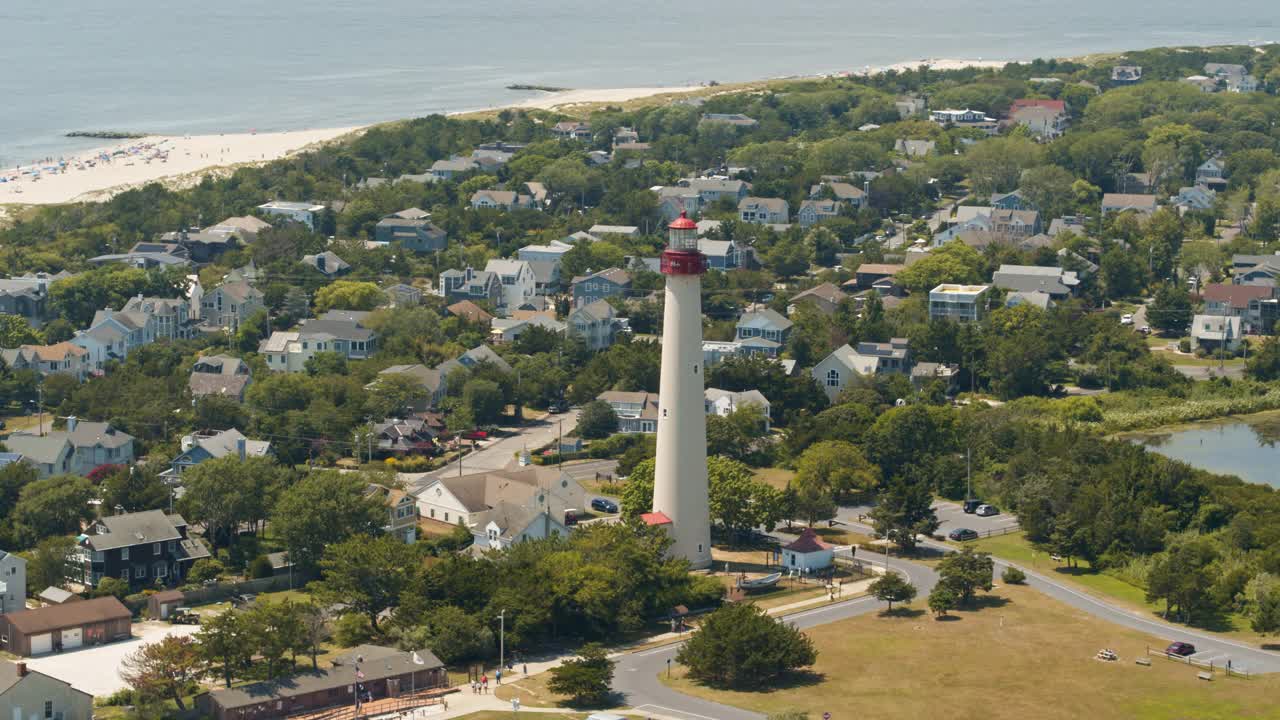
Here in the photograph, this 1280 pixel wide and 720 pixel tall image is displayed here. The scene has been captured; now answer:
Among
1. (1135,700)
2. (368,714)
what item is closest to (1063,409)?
(1135,700)

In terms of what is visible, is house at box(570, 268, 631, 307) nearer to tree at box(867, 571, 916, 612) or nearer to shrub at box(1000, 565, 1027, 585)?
shrub at box(1000, 565, 1027, 585)

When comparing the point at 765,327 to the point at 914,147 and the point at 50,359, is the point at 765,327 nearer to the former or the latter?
the point at 50,359

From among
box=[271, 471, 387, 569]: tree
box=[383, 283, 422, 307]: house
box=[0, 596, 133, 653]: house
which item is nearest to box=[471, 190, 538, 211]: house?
box=[383, 283, 422, 307]: house

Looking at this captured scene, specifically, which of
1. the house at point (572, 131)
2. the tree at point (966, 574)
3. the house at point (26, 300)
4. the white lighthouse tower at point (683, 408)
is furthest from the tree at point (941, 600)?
the house at point (572, 131)

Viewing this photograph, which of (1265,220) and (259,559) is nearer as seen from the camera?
(259,559)

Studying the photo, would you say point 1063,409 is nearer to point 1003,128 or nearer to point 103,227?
point 103,227

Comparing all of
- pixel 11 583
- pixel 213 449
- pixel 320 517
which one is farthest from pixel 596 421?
pixel 11 583
